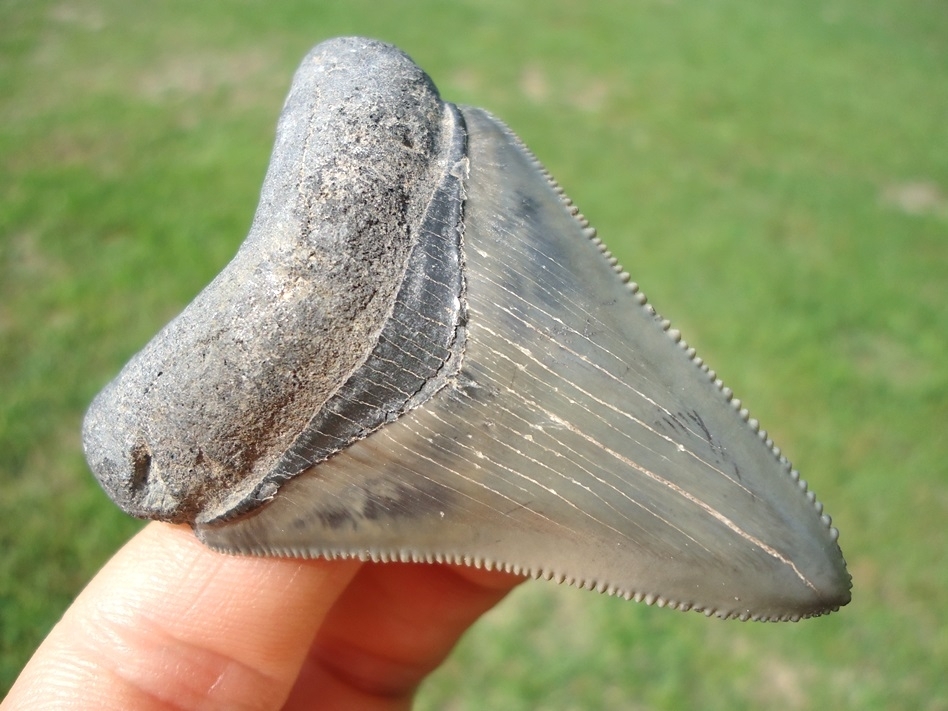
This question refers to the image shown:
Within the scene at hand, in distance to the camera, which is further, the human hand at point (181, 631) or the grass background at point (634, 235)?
the grass background at point (634, 235)

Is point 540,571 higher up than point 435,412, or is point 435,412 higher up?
point 435,412

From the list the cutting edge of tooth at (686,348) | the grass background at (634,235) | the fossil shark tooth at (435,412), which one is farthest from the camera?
the grass background at (634,235)

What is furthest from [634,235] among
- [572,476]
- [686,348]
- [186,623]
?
[186,623]

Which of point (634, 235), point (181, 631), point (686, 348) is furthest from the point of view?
point (634, 235)

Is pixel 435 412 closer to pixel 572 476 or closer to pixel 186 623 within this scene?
pixel 572 476

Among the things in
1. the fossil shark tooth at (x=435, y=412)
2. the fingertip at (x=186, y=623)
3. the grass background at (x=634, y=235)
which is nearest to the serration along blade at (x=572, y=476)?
the fossil shark tooth at (x=435, y=412)

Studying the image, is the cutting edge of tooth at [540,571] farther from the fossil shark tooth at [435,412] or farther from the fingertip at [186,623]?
the fingertip at [186,623]

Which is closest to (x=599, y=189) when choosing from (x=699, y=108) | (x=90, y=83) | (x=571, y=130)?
(x=571, y=130)
